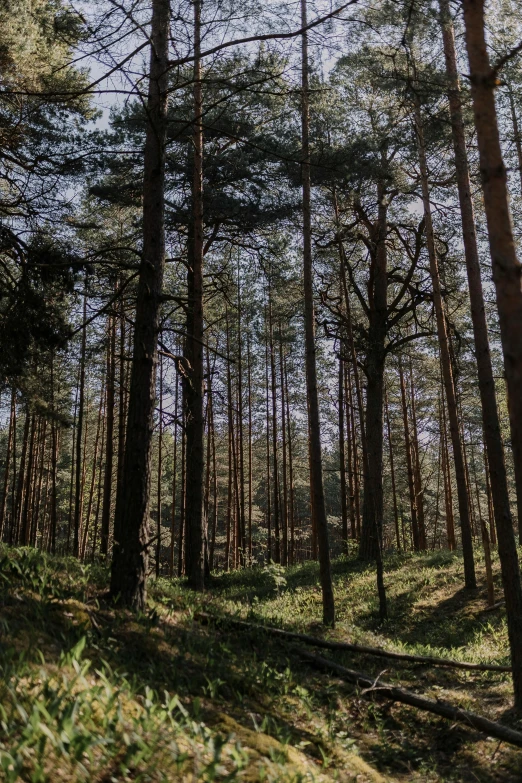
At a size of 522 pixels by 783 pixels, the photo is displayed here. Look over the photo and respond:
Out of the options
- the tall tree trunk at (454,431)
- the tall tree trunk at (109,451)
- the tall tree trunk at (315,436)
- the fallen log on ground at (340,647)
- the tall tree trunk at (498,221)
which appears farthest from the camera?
the tall tree trunk at (109,451)

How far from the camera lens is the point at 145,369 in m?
6.46

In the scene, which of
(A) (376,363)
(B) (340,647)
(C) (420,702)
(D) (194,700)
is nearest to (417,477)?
(A) (376,363)

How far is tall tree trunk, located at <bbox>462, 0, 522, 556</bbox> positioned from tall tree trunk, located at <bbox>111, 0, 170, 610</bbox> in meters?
3.56

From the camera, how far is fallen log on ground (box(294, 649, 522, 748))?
5.12 meters

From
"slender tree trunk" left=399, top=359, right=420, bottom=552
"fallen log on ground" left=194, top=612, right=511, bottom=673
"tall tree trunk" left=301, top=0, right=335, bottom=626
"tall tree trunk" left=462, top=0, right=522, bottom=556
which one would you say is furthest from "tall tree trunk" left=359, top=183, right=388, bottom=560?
"tall tree trunk" left=462, top=0, right=522, bottom=556

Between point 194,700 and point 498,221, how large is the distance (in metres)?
4.09

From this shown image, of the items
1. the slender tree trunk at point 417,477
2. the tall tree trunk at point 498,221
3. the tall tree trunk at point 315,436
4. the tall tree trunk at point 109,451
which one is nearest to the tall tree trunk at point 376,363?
the tall tree trunk at point 315,436

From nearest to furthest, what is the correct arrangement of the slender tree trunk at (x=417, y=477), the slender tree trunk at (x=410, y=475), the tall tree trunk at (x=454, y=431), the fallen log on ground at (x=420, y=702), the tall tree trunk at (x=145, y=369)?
the fallen log on ground at (x=420, y=702), the tall tree trunk at (x=145, y=369), the tall tree trunk at (x=454, y=431), the slender tree trunk at (x=410, y=475), the slender tree trunk at (x=417, y=477)

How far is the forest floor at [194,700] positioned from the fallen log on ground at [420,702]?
96 mm

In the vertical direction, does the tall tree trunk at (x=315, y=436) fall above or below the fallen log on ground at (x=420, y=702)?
above

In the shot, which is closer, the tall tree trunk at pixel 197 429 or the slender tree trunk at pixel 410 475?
the tall tree trunk at pixel 197 429

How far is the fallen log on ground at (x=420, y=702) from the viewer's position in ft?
16.8

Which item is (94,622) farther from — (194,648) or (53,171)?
(53,171)

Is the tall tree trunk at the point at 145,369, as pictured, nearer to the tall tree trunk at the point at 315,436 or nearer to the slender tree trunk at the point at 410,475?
the tall tree trunk at the point at 315,436
